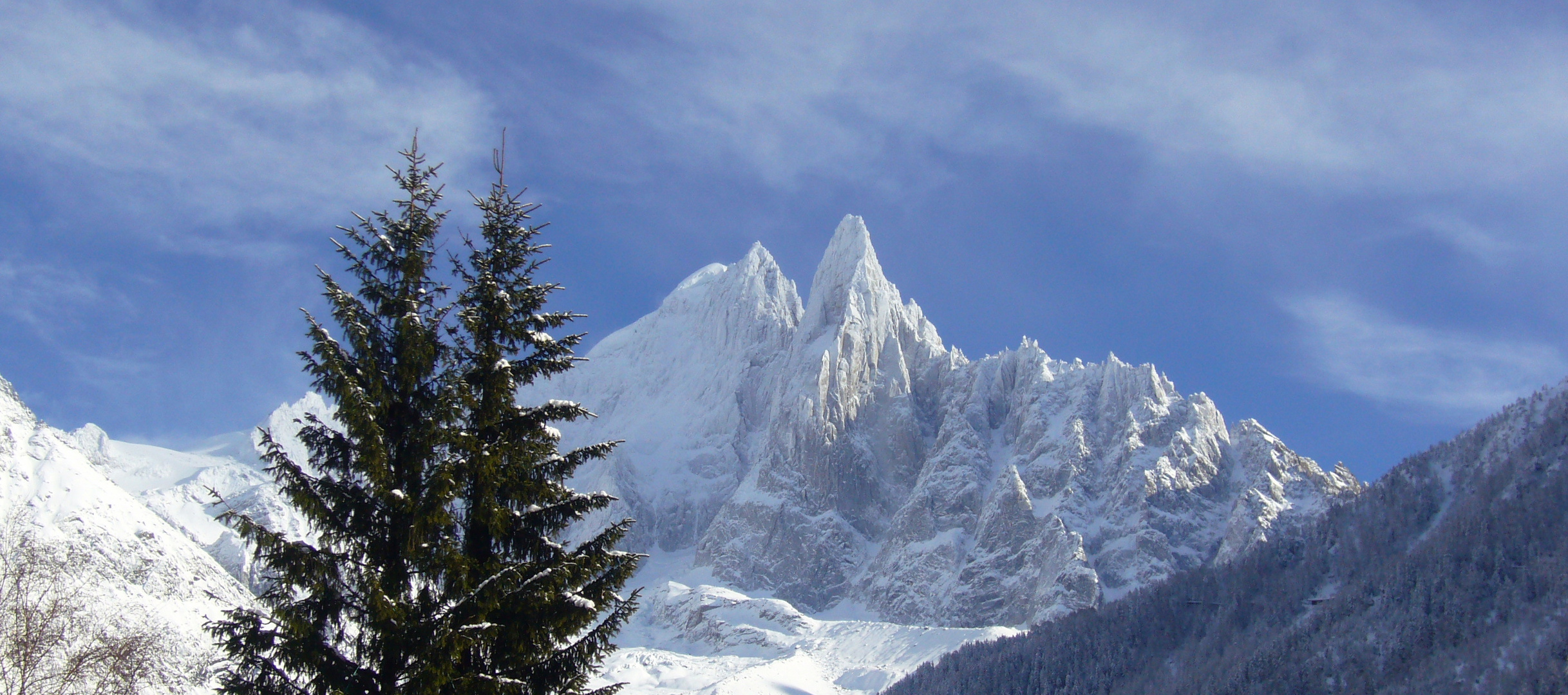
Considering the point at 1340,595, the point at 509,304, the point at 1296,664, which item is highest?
the point at 1340,595

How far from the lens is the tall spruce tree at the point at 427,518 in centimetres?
2005

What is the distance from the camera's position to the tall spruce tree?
20.0 meters

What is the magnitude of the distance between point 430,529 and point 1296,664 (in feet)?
582

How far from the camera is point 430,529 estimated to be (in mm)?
20719

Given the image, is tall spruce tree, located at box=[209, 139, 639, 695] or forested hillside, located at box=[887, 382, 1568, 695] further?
forested hillside, located at box=[887, 382, 1568, 695]

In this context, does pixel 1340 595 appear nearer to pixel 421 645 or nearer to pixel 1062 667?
pixel 1062 667

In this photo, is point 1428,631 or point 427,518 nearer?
point 427,518

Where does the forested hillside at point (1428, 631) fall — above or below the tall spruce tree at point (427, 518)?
above

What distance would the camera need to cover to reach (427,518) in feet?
67.2

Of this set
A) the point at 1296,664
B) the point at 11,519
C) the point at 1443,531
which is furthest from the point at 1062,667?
the point at 11,519

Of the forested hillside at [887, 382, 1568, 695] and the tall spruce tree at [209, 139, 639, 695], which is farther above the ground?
the forested hillside at [887, 382, 1568, 695]

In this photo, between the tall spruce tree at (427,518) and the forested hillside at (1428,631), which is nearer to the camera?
the tall spruce tree at (427,518)

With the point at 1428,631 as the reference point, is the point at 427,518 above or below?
below

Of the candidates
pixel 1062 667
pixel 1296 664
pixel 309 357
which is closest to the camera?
pixel 309 357
